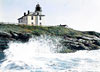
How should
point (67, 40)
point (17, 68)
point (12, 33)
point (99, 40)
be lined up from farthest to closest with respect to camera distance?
point (99, 40)
point (67, 40)
point (12, 33)
point (17, 68)

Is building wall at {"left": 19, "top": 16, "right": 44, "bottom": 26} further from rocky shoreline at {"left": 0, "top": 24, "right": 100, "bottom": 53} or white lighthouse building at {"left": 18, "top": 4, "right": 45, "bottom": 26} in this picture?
rocky shoreline at {"left": 0, "top": 24, "right": 100, "bottom": 53}

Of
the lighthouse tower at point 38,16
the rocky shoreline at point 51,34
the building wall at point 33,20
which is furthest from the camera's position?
the lighthouse tower at point 38,16

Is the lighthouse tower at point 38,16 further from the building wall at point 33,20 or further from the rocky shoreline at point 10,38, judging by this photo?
the rocky shoreline at point 10,38

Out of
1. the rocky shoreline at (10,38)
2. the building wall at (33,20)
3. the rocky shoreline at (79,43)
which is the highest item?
the building wall at (33,20)

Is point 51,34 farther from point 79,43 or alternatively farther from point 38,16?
point 38,16

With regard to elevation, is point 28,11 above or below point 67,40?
above

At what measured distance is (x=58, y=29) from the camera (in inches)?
2783

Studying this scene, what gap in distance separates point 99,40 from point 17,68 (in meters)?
45.4

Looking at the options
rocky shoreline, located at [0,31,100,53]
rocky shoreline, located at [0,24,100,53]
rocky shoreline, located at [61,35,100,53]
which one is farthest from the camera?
rocky shoreline, located at [61,35,100,53]

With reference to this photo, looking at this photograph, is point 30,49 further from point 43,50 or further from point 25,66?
point 25,66

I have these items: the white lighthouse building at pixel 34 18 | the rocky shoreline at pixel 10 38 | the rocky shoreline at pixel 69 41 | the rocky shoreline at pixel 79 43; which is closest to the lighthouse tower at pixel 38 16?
the white lighthouse building at pixel 34 18

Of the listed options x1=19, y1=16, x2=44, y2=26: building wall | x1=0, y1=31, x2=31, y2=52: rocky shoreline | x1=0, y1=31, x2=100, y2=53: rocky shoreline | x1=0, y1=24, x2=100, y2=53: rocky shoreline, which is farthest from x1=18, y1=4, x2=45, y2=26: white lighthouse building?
x1=0, y1=31, x2=31, y2=52: rocky shoreline

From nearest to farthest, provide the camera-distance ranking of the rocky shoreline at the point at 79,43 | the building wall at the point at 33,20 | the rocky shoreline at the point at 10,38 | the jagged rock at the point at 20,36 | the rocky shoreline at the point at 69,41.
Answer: the rocky shoreline at the point at 10,38
the rocky shoreline at the point at 69,41
the jagged rock at the point at 20,36
the rocky shoreline at the point at 79,43
the building wall at the point at 33,20

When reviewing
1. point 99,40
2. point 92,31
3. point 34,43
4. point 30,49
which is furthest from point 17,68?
point 92,31
